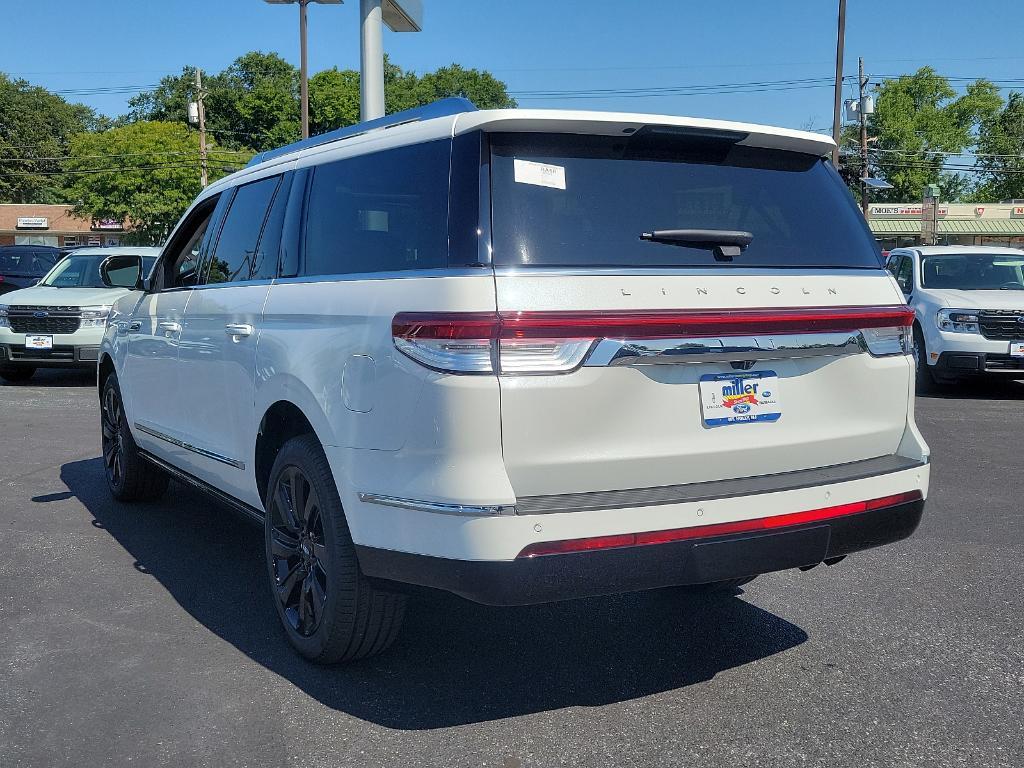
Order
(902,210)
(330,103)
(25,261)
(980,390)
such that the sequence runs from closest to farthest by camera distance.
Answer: (980,390)
(25,261)
(330,103)
(902,210)

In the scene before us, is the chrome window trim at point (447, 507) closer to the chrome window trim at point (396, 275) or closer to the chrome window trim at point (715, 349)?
the chrome window trim at point (715, 349)

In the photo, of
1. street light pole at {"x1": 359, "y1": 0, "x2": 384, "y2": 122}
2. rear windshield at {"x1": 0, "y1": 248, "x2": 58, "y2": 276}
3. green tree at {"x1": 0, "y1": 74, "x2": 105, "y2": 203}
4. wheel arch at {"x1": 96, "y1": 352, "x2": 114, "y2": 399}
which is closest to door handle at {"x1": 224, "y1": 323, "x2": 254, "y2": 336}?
wheel arch at {"x1": 96, "y1": 352, "x2": 114, "y2": 399}

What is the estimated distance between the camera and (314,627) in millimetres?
3822

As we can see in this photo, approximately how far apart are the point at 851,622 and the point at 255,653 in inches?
96.7

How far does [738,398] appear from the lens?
335 centimetres

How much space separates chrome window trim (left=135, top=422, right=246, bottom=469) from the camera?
4.58 meters

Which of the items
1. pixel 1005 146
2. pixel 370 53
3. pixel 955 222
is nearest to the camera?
pixel 370 53

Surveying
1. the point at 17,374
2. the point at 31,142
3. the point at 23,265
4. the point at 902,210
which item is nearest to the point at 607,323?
the point at 17,374

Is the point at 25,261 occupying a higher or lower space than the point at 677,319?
lower

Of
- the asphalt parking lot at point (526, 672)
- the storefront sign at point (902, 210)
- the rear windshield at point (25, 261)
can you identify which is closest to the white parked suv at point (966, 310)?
the asphalt parking lot at point (526, 672)

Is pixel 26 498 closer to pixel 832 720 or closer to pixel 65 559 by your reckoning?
pixel 65 559

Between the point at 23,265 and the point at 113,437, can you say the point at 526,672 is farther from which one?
the point at 23,265

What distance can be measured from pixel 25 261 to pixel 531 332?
69.4 ft

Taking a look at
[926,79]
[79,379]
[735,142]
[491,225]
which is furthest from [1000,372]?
[926,79]
